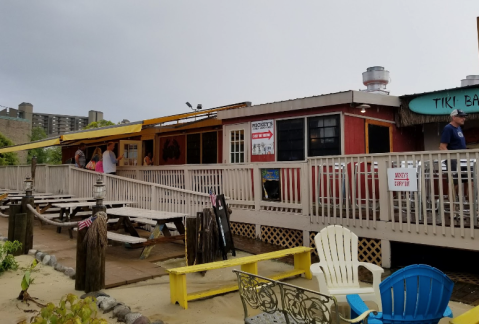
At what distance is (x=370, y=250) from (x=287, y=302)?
4276mm

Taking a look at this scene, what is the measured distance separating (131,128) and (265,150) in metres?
4.01

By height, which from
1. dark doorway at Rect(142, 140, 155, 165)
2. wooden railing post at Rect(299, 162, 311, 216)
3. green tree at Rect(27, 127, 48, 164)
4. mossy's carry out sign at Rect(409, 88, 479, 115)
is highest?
green tree at Rect(27, 127, 48, 164)

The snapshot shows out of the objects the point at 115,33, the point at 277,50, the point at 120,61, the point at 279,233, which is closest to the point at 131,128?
the point at 279,233

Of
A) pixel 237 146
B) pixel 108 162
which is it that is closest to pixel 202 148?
pixel 237 146

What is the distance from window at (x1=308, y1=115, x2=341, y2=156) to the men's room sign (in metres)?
1.16

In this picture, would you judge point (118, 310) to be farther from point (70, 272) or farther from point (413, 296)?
point (413, 296)

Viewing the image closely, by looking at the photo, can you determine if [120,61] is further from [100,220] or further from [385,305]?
[385,305]

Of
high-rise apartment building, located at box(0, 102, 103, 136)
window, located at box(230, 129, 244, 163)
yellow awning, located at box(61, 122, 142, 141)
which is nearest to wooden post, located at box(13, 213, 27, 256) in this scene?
yellow awning, located at box(61, 122, 142, 141)

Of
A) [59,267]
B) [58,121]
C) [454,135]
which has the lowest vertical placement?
[59,267]

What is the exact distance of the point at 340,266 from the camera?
4418 millimetres

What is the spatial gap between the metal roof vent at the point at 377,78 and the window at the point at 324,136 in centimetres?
416

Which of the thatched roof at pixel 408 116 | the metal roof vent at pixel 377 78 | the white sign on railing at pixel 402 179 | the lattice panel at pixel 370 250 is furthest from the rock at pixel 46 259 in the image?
the metal roof vent at pixel 377 78

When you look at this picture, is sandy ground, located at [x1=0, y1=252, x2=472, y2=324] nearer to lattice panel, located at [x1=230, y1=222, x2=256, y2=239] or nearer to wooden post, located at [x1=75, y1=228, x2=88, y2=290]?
wooden post, located at [x1=75, y1=228, x2=88, y2=290]

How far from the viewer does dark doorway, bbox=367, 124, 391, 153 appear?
8.94 metres
